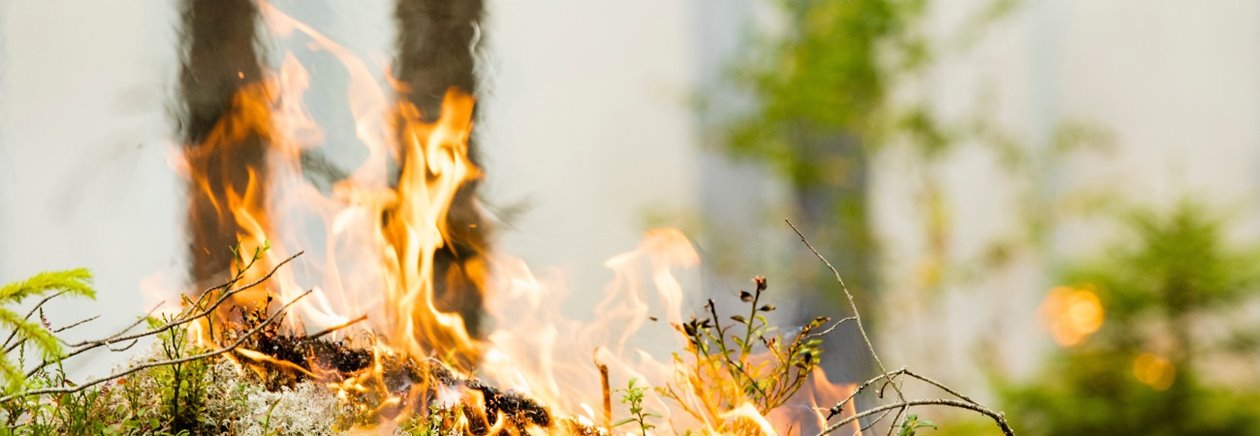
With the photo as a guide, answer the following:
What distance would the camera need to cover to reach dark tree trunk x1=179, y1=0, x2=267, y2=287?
2.52 metres

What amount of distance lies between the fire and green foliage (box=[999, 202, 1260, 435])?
0.54m

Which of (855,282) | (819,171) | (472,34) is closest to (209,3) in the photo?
(472,34)

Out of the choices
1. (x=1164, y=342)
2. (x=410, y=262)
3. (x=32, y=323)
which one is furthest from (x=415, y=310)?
(x=1164, y=342)

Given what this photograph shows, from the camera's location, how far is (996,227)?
2416 millimetres

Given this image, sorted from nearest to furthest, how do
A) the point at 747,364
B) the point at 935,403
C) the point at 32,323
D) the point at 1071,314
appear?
the point at 32,323 < the point at 935,403 < the point at 747,364 < the point at 1071,314

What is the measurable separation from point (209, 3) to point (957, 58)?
73.4 inches

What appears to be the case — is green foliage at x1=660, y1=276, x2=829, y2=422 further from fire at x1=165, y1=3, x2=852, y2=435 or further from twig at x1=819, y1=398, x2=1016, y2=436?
twig at x1=819, y1=398, x2=1016, y2=436

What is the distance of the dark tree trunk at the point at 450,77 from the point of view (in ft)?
7.96

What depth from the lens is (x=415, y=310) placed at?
2389mm

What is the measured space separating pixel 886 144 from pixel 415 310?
3.93 ft

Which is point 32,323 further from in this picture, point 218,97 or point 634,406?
point 218,97

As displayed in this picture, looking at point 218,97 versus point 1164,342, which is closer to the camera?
point 1164,342

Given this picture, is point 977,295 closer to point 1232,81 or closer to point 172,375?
point 1232,81

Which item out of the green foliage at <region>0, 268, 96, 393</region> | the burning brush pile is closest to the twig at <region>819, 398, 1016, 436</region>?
the burning brush pile
